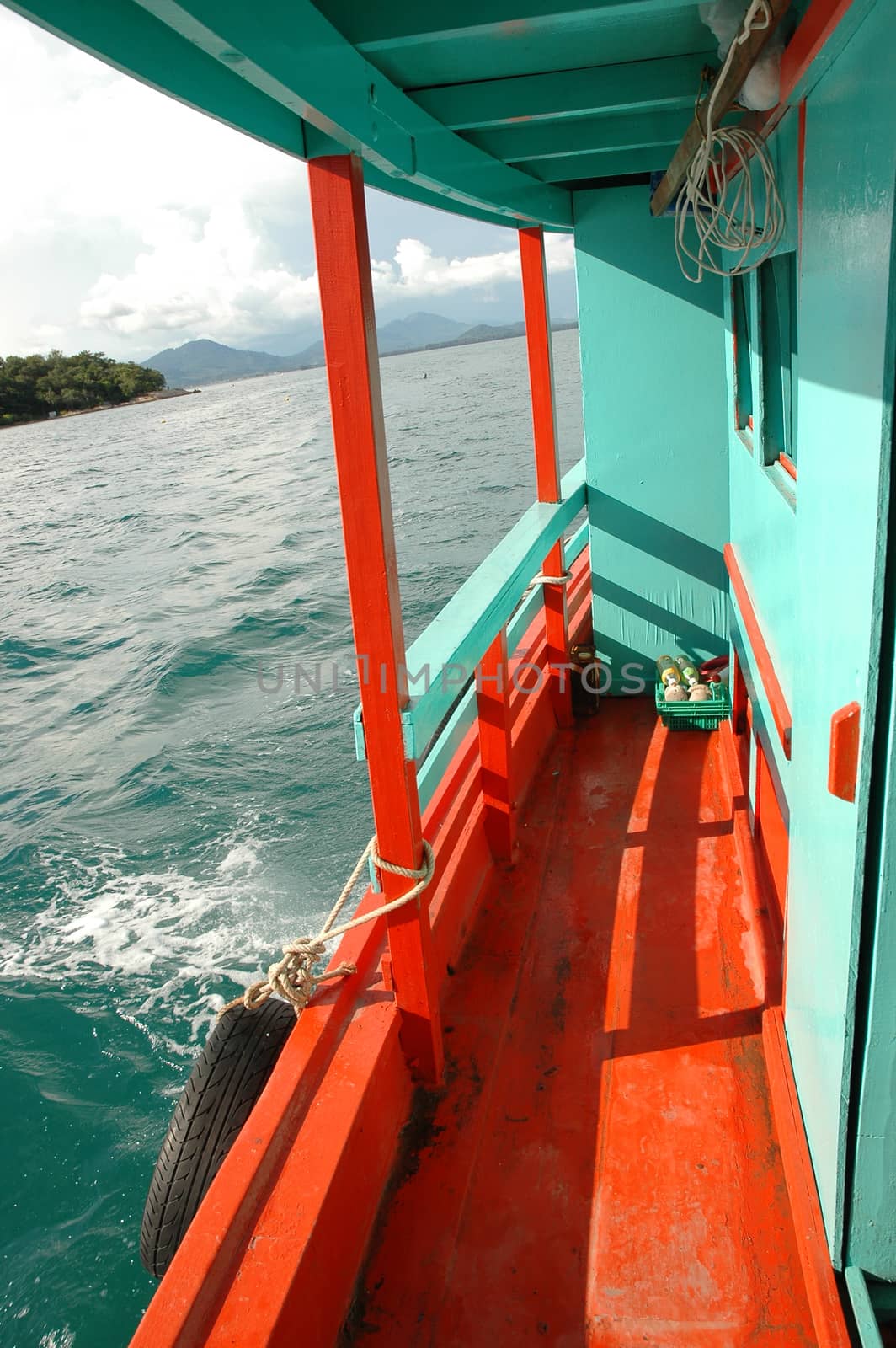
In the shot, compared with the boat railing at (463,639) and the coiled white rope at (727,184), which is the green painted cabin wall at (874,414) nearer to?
the coiled white rope at (727,184)

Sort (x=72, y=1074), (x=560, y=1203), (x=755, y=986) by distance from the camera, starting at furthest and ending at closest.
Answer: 1. (x=72, y=1074)
2. (x=755, y=986)
3. (x=560, y=1203)

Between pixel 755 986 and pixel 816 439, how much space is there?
5.80ft

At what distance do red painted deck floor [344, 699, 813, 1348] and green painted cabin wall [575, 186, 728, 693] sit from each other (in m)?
1.65

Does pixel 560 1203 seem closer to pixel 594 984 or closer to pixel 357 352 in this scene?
pixel 594 984

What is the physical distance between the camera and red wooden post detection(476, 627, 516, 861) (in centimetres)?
335

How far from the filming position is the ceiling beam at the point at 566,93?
237 cm

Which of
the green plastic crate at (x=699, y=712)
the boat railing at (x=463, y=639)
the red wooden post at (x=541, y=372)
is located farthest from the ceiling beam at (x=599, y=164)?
the green plastic crate at (x=699, y=712)

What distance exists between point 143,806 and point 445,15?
7.52 metres

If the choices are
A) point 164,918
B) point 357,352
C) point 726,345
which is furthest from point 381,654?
point 164,918

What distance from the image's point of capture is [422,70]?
7.03 ft

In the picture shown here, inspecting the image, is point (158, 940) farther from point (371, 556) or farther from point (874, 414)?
point (874, 414)

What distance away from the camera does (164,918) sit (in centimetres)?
638

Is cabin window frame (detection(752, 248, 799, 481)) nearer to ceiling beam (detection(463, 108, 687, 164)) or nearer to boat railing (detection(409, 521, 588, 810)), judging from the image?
ceiling beam (detection(463, 108, 687, 164))

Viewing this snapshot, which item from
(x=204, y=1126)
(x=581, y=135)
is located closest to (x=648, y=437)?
(x=581, y=135)
